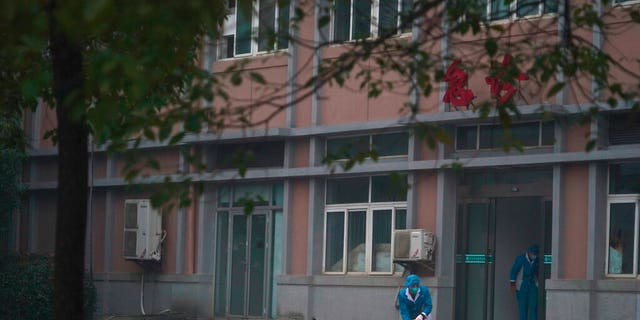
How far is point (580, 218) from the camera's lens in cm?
2114

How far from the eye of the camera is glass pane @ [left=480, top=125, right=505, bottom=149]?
73.4ft

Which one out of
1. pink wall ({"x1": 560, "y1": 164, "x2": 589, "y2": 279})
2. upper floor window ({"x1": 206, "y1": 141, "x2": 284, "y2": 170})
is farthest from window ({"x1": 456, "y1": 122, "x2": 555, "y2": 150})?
upper floor window ({"x1": 206, "y1": 141, "x2": 284, "y2": 170})

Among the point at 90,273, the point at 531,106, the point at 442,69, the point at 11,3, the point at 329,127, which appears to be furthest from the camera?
the point at 90,273

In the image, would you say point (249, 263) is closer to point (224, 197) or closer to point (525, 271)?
point (224, 197)

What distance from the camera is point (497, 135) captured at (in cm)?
2236

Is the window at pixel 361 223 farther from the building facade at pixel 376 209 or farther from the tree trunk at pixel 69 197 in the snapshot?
the tree trunk at pixel 69 197

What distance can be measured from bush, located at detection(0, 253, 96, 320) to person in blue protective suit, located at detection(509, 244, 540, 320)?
337 inches

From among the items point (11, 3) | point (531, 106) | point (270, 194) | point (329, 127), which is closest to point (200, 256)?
point (270, 194)

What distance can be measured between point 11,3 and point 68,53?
373cm

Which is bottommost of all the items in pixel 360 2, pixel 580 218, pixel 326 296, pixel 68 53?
pixel 326 296

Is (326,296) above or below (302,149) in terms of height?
below

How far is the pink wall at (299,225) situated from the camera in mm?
25609

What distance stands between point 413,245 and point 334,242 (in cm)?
297

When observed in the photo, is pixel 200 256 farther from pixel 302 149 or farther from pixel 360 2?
pixel 360 2
